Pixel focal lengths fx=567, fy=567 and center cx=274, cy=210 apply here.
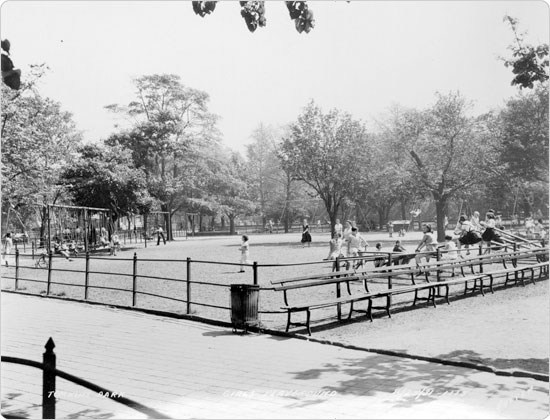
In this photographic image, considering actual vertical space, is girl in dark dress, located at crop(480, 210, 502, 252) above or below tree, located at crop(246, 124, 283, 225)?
below

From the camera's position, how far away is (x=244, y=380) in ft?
19.2

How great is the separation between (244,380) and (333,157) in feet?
86.0

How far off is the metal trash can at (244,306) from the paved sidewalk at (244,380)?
280 mm

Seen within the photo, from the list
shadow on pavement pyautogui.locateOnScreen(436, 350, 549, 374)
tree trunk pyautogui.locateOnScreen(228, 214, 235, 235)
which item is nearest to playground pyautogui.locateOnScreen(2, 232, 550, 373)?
shadow on pavement pyautogui.locateOnScreen(436, 350, 549, 374)

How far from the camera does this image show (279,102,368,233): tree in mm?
30266

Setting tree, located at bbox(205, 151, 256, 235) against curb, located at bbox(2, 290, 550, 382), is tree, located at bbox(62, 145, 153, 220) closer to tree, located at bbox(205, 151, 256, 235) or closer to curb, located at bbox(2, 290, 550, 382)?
tree, located at bbox(205, 151, 256, 235)

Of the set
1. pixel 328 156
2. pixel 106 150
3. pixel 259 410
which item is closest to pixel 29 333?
pixel 259 410

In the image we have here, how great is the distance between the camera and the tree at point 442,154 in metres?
27.1

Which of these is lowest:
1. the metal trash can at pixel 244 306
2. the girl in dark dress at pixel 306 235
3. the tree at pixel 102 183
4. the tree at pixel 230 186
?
the metal trash can at pixel 244 306

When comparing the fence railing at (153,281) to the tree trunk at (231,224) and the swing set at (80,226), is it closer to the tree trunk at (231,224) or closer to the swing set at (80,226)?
the tree trunk at (231,224)

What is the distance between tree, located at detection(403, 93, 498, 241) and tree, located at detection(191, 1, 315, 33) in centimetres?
2124

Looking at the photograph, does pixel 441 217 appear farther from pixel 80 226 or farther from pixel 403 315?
pixel 403 315

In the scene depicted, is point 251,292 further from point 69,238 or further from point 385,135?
point 385,135

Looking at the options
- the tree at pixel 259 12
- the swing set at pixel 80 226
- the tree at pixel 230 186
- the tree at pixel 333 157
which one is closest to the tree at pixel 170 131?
the tree at pixel 230 186
